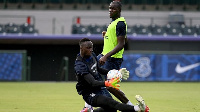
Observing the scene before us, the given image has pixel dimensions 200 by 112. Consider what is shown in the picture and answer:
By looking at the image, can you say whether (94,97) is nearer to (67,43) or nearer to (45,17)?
(67,43)

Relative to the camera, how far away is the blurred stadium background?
932 inches

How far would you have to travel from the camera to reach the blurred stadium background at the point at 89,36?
23672 millimetres

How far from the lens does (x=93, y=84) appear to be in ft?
25.4

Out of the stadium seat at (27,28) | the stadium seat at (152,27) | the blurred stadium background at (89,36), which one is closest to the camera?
the blurred stadium background at (89,36)

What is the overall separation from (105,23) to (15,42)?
19.1 ft

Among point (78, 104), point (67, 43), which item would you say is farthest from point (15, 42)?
point (78, 104)

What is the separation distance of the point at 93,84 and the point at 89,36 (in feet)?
55.1

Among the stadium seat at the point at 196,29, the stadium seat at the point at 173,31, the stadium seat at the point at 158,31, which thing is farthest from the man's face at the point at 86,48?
the stadium seat at the point at 196,29

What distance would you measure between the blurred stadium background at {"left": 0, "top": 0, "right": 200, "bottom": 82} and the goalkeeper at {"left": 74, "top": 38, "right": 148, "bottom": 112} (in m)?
15.3

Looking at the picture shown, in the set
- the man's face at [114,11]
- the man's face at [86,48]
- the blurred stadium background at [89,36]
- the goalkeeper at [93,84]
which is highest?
the man's face at [114,11]

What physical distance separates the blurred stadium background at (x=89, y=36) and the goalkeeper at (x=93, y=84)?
1534cm

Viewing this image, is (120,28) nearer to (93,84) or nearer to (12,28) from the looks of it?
(93,84)

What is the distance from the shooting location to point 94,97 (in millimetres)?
7918

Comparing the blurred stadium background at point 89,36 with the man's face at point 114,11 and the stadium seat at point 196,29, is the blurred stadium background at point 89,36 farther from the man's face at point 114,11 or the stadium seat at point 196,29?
the man's face at point 114,11
